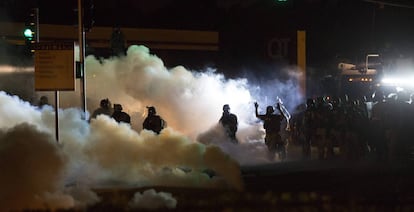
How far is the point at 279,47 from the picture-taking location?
88.7 ft

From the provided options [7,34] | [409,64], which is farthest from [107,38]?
[409,64]

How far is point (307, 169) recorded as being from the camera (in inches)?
611

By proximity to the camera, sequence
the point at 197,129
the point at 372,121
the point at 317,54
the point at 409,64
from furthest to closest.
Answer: the point at 317,54, the point at 409,64, the point at 197,129, the point at 372,121

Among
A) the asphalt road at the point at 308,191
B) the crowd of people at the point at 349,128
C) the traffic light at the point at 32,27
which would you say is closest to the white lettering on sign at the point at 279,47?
the crowd of people at the point at 349,128

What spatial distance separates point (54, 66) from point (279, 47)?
15463 mm

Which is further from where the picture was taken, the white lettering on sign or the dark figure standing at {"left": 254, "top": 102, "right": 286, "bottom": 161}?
the white lettering on sign

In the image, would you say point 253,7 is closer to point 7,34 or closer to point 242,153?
point 7,34

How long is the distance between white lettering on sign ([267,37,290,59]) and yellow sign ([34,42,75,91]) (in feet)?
48.4

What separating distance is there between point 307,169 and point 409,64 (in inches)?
341

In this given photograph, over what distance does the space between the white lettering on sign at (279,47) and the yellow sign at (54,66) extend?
14765 mm

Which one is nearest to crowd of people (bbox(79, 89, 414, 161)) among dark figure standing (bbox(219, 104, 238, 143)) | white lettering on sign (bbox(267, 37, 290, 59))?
dark figure standing (bbox(219, 104, 238, 143))

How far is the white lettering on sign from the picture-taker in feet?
87.3

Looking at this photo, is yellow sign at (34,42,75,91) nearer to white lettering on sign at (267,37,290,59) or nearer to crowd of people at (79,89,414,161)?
crowd of people at (79,89,414,161)


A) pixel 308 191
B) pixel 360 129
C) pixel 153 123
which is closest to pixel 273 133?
pixel 360 129
